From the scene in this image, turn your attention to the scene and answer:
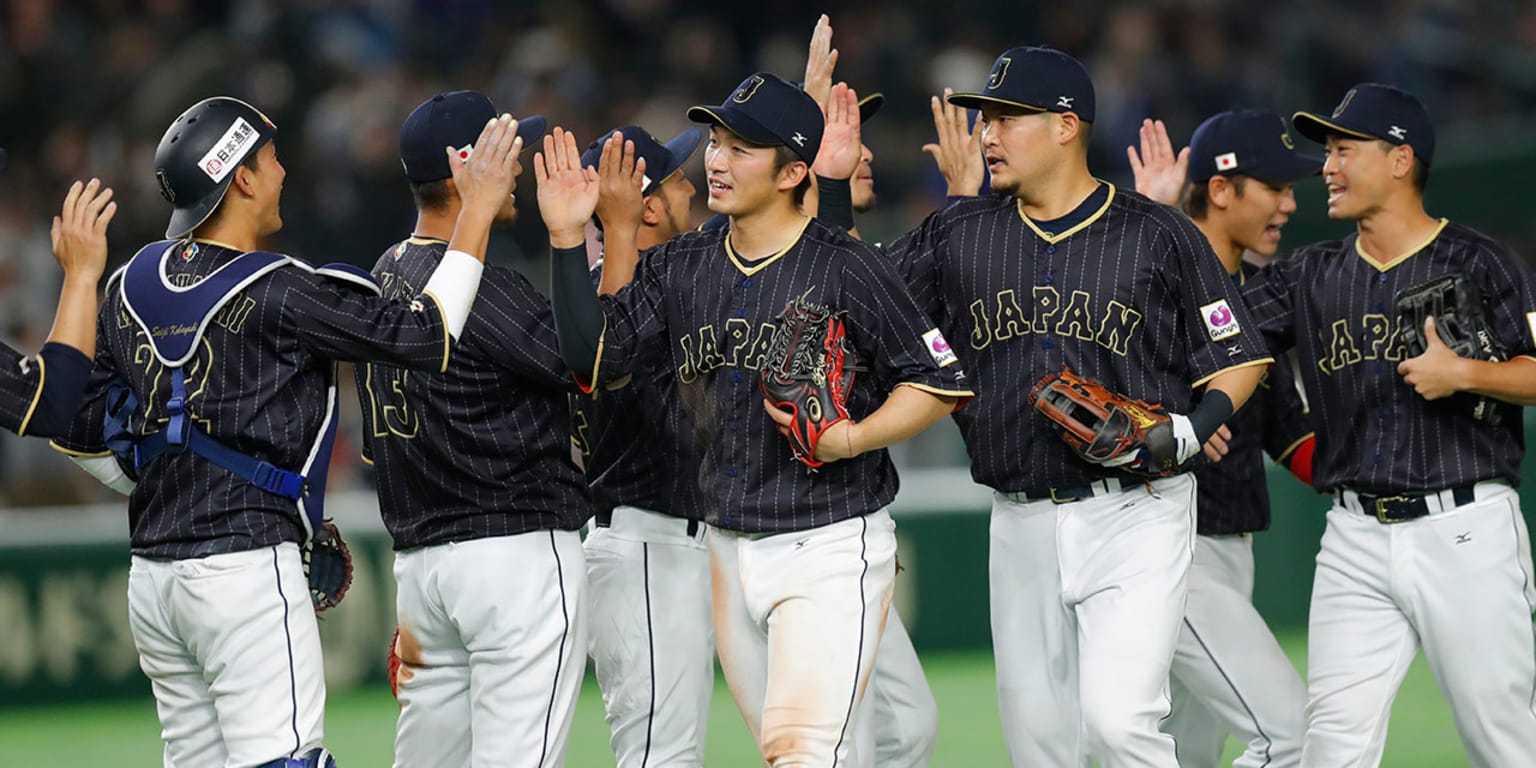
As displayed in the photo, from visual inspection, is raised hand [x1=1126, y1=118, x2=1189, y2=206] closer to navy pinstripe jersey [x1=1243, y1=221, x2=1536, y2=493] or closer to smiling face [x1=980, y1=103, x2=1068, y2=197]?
navy pinstripe jersey [x1=1243, y1=221, x2=1536, y2=493]

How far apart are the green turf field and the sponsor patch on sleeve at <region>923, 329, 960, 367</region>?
309cm

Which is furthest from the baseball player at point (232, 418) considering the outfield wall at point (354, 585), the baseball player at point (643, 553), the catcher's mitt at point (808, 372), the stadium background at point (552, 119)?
the outfield wall at point (354, 585)

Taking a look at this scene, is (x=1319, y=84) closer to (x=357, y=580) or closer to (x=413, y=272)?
(x=357, y=580)

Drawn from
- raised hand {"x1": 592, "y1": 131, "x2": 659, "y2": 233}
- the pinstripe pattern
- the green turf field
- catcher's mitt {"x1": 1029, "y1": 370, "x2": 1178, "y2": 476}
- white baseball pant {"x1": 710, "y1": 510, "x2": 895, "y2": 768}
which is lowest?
the green turf field

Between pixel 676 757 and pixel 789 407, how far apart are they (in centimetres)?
131

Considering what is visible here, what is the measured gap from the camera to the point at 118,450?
512 cm

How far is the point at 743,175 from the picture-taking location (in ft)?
17.5

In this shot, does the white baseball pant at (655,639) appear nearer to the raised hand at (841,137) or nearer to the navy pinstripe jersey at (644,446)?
the navy pinstripe jersey at (644,446)

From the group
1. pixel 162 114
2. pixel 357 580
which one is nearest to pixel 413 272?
pixel 357 580

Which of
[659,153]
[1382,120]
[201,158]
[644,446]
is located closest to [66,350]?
[201,158]

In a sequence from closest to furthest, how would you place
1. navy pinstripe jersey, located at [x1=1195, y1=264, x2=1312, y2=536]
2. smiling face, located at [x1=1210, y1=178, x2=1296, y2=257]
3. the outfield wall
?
navy pinstripe jersey, located at [x1=1195, y1=264, x2=1312, y2=536] → smiling face, located at [x1=1210, y1=178, x2=1296, y2=257] → the outfield wall

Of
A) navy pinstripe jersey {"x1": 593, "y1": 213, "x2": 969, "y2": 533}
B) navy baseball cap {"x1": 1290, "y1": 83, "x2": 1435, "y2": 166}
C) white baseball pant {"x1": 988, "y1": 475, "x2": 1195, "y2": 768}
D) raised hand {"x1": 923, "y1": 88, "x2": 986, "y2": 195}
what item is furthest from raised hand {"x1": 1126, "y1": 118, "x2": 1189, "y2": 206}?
navy pinstripe jersey {"x1": 593, "y1": 213, "x2": 969, "y2": 533}

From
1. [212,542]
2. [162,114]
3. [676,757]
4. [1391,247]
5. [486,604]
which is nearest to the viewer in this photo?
[212,542]

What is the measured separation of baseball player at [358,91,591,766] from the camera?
5250 mm
